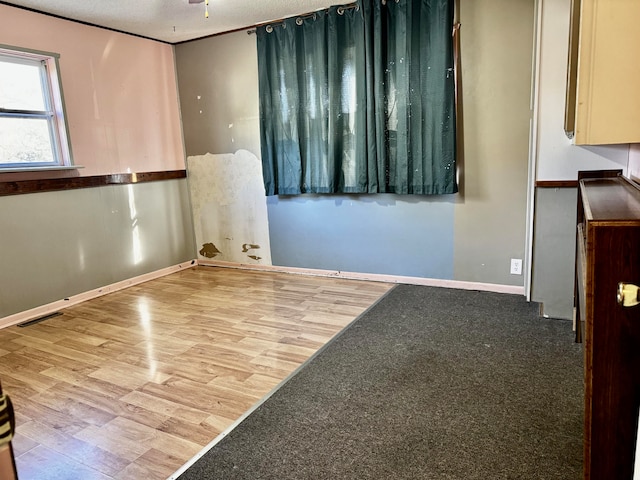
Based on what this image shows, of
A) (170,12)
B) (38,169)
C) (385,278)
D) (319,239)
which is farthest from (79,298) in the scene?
(385,278)

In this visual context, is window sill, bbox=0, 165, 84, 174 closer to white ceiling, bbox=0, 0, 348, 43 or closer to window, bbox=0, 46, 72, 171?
window, bbox=0, 46, 72, 171

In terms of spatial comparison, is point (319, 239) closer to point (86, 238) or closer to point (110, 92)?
point (86, 238)

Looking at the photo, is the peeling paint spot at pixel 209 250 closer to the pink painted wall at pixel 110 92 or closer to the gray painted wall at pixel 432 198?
the gray painted wall at pixel 432 198

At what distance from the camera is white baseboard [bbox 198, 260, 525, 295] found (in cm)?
332

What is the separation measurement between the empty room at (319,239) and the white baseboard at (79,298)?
0.8 inches

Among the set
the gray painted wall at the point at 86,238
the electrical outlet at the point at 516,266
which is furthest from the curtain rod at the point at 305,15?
the electrical outlet at the point at 516,266

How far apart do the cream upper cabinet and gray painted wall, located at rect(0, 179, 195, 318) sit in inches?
141

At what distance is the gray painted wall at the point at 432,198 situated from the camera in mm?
3062

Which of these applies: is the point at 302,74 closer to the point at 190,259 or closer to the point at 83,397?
the point at 190,259

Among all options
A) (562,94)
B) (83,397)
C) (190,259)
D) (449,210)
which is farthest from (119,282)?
(562,94)

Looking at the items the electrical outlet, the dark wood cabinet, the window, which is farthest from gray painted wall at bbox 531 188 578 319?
the window

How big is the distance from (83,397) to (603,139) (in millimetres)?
2418

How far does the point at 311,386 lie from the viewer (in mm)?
2109

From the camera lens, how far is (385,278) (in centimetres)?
376
